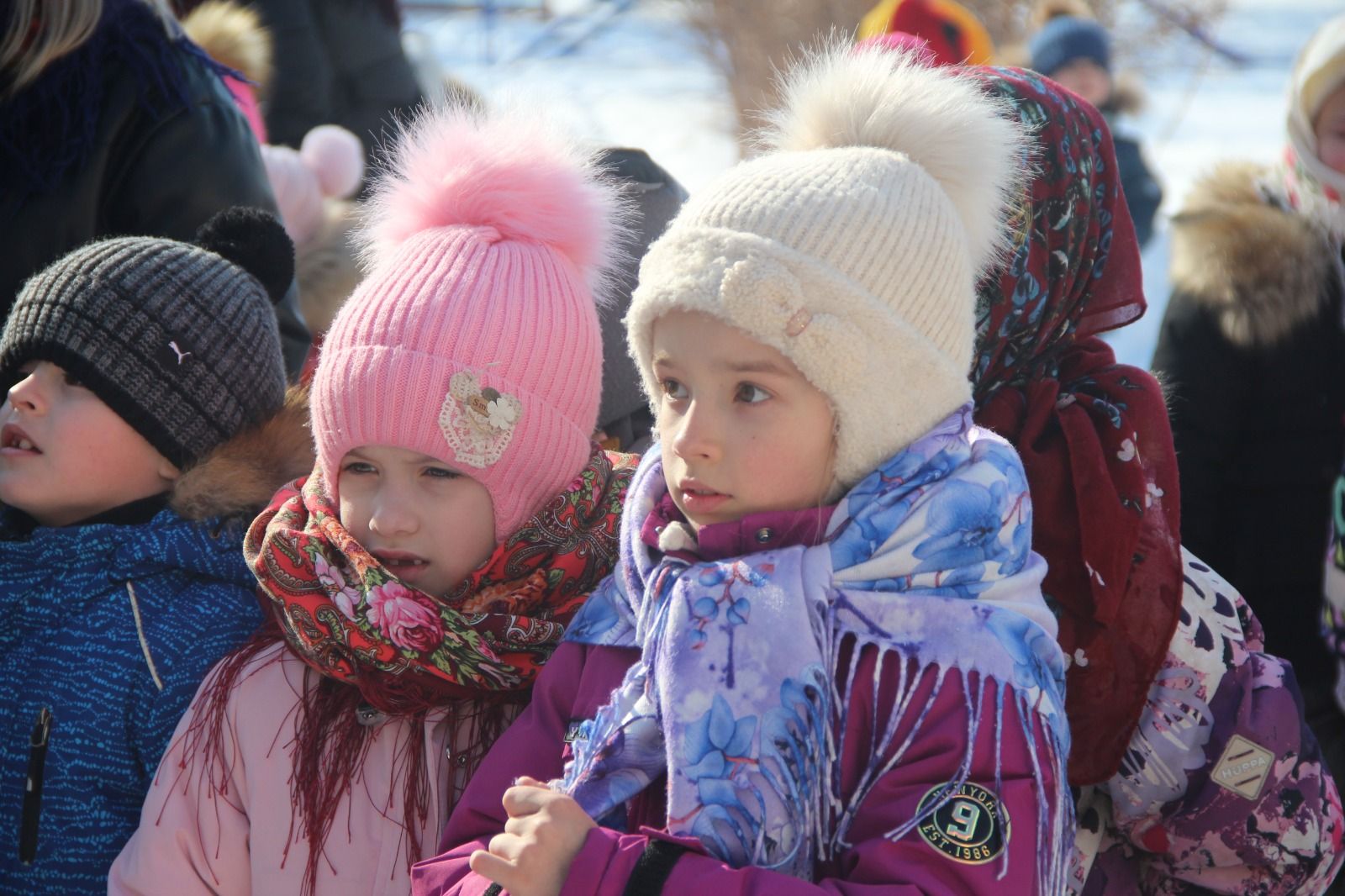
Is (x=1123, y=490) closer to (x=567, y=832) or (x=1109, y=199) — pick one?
(x=1109, y=199)

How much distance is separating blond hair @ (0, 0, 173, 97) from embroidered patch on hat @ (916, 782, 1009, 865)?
7.28 ft

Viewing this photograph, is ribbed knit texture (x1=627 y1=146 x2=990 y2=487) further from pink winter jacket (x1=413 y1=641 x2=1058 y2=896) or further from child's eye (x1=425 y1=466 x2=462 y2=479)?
child's eye (x1=425 y1=466 x2=462 y2=479)

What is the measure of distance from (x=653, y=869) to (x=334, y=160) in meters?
3.11

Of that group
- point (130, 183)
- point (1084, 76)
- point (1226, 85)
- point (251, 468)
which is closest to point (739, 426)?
point (251, 468)

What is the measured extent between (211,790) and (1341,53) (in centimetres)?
283

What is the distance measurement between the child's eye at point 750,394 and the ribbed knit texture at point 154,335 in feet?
3.64

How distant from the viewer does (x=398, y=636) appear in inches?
77.3

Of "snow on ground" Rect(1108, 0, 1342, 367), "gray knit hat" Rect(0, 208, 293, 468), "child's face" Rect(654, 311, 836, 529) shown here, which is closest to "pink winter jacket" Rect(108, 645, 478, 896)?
"gray knit hat" Rect(0, 208, 293, 468)

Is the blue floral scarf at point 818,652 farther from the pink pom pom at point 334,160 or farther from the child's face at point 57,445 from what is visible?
the pink pom pom at point 334,160

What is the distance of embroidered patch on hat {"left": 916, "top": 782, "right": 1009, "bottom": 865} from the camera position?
4.91 ft

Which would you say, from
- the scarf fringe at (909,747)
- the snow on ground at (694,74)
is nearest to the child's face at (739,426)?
the scarf fringe at (909,747)

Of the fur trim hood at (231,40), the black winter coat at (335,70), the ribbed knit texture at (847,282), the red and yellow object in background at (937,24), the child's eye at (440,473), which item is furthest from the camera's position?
the red and yellow object in background at (937,24)

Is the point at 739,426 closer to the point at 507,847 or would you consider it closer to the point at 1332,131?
the point at 507,847

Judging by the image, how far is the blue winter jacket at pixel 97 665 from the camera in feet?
7.06
